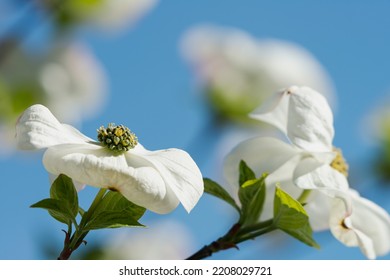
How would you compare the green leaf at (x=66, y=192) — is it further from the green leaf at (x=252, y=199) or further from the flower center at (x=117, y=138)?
the green leaf at (x=252, y=199)

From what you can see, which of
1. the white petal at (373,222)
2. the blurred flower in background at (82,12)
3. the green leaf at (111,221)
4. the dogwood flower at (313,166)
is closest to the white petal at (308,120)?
the dogwood flower at (313,166)

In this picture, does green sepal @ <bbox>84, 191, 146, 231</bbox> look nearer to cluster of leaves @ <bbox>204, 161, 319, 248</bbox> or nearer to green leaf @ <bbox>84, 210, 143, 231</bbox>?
green leaf @ <bbox>84, 210, 143, 231</bbox>

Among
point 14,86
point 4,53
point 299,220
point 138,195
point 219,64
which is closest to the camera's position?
point 138,195

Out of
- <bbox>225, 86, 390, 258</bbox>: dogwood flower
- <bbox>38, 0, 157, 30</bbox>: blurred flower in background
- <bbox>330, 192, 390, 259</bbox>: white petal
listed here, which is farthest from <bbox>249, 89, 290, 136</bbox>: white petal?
<bbox>38, 0, 157, 30</bbox>: blurred flower in background

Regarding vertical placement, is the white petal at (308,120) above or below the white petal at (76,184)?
above

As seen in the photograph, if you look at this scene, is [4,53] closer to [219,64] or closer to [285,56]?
[219,64]

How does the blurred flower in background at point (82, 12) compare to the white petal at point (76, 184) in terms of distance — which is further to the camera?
the blurred flower in background at point (82, 12)
